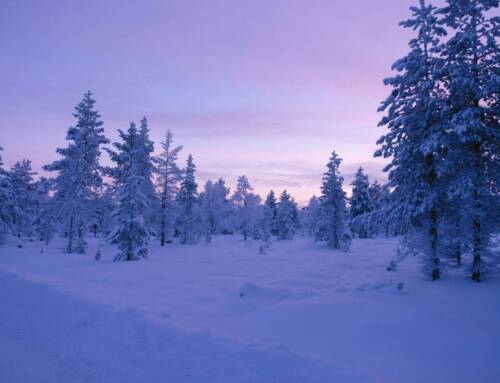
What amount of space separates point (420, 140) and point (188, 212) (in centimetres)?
3335

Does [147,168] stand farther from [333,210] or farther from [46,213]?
[333,210]

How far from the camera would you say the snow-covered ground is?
5.95m

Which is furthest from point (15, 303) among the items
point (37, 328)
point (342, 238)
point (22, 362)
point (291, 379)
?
point (342, 238)

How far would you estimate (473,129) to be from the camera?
11297 millimetres

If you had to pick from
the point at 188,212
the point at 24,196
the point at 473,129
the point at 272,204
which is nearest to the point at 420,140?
the point at 473,129

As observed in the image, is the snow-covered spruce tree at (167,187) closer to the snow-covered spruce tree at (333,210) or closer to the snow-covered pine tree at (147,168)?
the snow-covered pine tree at (147,168)

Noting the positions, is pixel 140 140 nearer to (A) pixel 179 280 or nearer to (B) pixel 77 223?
(B) pixel 77 223

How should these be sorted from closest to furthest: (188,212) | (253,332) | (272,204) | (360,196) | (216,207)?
(253,332) < (188,212) < (360,196) < (272,204) < (216,207)

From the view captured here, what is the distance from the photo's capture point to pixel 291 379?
5492mm

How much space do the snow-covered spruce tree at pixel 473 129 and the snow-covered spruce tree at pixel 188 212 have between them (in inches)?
1319

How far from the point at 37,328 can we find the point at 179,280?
609 cm

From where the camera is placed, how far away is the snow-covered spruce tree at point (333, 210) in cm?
3278

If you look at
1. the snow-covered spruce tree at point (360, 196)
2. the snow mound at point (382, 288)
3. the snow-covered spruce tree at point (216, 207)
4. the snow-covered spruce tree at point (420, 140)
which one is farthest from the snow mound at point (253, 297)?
the snow-covered spruce tree at point (216, 207)

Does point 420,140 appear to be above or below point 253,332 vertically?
above
